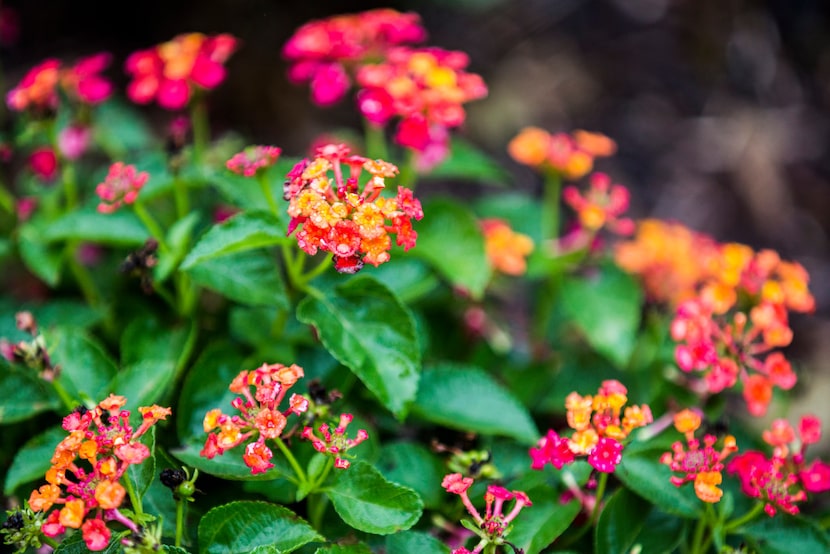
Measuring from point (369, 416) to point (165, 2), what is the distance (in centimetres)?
222

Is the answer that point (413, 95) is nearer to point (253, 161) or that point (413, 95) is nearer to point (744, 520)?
point (253, 161)

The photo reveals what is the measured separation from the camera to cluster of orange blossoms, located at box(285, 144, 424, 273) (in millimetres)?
1075

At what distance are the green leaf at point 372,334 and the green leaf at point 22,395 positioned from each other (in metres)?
0.44

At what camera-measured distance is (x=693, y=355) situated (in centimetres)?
133

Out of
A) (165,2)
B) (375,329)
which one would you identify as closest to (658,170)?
(165,2)

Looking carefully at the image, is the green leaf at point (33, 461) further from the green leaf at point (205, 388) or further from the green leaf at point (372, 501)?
the green leaf at point (372, 501)

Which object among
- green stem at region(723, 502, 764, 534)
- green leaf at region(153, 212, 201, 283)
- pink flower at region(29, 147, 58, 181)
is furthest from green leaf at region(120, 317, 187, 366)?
green stem at region(723, 502, 764, 534)

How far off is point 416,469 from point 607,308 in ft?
1.97

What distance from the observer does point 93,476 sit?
3.29ft

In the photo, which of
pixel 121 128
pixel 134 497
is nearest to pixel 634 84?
pixel 121 128

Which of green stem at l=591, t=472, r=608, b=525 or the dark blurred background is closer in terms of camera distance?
green stem at l=591, t=472, r=608, b=525

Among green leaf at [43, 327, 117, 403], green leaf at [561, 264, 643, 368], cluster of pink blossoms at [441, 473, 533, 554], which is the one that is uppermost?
green leaf at [43, 327, 117, 403]

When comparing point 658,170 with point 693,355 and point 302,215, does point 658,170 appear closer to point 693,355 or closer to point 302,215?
point 693,355

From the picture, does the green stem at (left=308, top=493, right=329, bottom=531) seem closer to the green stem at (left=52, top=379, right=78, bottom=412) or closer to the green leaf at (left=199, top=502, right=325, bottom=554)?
the green leaf at (left=199, top=502, right=325, bottom=554)
